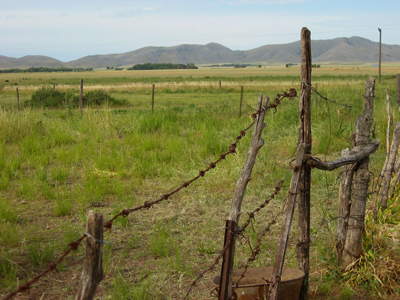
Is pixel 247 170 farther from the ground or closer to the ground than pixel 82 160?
farther from the ground

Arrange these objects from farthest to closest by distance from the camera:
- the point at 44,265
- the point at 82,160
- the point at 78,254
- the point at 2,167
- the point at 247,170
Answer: the point at 82,160 → the point at 2,167 → the point at 78,254 → the point at 44,265 → the point at 247,170

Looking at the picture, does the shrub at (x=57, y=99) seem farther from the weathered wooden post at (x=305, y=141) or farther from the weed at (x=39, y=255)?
the weathered wooden post at (x=305, y=141)

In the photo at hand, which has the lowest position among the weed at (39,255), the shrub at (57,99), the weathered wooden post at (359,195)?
the weed at (39,255)

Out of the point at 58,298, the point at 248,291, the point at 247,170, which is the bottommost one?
the point at 58,298

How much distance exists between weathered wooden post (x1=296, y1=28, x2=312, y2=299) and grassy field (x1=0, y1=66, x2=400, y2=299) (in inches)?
20.1

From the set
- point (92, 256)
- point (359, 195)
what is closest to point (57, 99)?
point (359, 195)

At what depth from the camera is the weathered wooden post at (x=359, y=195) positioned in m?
3.57

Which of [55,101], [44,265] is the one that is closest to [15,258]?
[44,265]

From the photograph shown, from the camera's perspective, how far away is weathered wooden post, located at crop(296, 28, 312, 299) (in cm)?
311

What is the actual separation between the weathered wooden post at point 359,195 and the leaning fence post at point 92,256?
254 cm

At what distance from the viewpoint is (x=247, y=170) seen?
2814mm

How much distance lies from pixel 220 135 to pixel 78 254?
19.0 feet

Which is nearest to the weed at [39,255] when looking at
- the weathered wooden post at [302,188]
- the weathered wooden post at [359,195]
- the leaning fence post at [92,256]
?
the weathered wooden post at [302,188]

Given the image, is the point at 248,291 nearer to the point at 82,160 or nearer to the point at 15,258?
the point at 15,258
